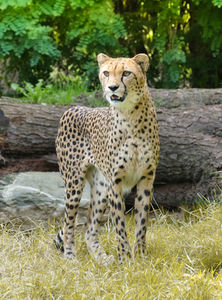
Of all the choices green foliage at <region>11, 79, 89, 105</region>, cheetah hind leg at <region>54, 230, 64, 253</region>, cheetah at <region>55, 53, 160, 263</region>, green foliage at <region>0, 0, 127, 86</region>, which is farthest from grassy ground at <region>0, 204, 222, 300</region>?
green foliage at <region>0, 0, 127, 86</region>

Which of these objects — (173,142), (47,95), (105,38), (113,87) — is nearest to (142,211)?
(113,87)

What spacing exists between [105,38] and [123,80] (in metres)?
3.23

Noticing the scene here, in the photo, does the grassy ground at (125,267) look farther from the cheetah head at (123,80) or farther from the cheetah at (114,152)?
the cheetah head at (123,80)

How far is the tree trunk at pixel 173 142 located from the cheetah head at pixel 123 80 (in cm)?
167

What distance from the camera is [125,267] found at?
3.67 m

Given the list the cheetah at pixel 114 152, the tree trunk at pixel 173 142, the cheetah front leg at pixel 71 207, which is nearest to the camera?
the cheetah at pixel 114 152

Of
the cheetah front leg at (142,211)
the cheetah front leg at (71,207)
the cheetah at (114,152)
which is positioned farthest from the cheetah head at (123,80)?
the cheetah front leg at (71,207)

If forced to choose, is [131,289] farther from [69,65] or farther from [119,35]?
[69,65]

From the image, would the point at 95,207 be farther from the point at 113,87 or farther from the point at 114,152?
the point at 113,87

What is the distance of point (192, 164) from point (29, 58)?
3.03 m

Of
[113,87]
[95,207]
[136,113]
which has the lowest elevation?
[95,207]

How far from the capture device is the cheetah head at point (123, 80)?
3.57m

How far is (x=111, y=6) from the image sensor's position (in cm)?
689

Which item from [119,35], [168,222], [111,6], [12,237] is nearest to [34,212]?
[12,237]
